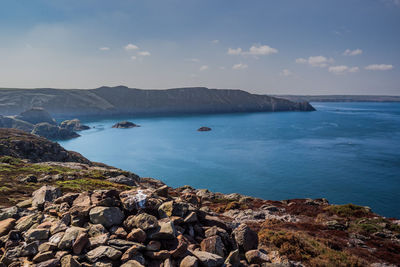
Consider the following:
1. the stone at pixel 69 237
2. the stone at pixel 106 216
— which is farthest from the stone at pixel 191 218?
the stone at pixel 69 237

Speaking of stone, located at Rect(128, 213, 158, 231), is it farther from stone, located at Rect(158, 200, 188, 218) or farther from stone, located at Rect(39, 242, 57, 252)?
stone, located at Rect(39, 242, 57, 252)

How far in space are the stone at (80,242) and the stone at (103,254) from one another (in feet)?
1.51

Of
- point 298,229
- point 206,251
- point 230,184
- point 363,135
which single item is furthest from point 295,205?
point 363,135

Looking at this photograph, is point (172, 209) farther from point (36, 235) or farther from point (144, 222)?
point (36, 235)

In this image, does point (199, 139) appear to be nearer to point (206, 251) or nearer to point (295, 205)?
point (295, 205)

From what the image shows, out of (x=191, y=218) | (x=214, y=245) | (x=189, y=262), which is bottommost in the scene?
(x=214, y=245)

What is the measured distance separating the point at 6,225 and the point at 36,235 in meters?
2.62

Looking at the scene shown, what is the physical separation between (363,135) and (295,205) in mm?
138060

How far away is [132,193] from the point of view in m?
14.0

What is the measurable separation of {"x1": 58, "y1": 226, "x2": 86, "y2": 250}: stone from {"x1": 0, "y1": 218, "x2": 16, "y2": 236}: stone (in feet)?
11.7

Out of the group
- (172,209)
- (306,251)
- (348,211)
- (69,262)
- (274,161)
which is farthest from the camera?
(274,161)

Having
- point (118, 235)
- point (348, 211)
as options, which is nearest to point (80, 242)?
point (118, 235)

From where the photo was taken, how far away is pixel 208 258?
1063 cm

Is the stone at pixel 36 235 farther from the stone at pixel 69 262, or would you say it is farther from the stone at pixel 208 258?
the stone at pixel 208 258
